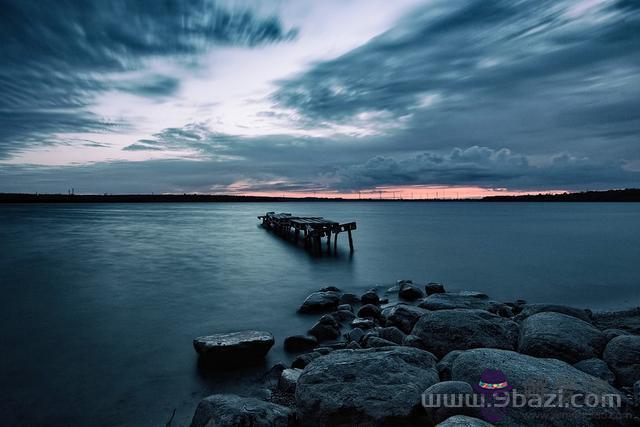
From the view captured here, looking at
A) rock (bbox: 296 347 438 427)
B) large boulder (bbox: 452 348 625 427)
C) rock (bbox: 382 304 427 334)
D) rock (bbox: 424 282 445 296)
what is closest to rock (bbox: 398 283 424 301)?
rock (bbox: 424 282 445 296)

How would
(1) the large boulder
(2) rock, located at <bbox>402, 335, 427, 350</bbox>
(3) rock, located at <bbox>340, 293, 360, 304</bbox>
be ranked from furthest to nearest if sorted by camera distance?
(3) rock, located at <bbox>340, 293, 360, 304</bbox>, (2) rock, located at <bbox>402, 335, 427, 350</bbox>, (1) the large boulder

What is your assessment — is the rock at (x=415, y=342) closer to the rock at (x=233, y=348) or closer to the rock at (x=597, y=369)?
the rock at (x=597, y=369)

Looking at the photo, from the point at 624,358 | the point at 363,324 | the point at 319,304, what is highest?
the point at 624,358

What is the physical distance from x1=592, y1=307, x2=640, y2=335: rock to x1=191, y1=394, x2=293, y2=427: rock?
7997 mm

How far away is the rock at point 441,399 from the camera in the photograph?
12.4 feet

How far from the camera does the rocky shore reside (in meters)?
3.81

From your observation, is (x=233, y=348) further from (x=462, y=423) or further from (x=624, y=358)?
(x=624, y=358)

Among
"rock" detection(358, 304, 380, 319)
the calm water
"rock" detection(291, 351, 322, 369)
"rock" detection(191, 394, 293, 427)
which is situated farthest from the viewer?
"rock" detection(358, 304, 380, 319)

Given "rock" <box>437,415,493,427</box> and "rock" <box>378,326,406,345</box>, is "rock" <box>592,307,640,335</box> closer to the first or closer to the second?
"rock" <box>378,326,406,345</box>

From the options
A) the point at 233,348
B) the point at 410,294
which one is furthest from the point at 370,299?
the point at 233,348

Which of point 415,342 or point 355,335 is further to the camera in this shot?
point 355,335

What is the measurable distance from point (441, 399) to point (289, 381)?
2.46 meters

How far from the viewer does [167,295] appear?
12.4 metres

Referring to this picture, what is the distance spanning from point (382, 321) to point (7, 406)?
6955 millimetres
